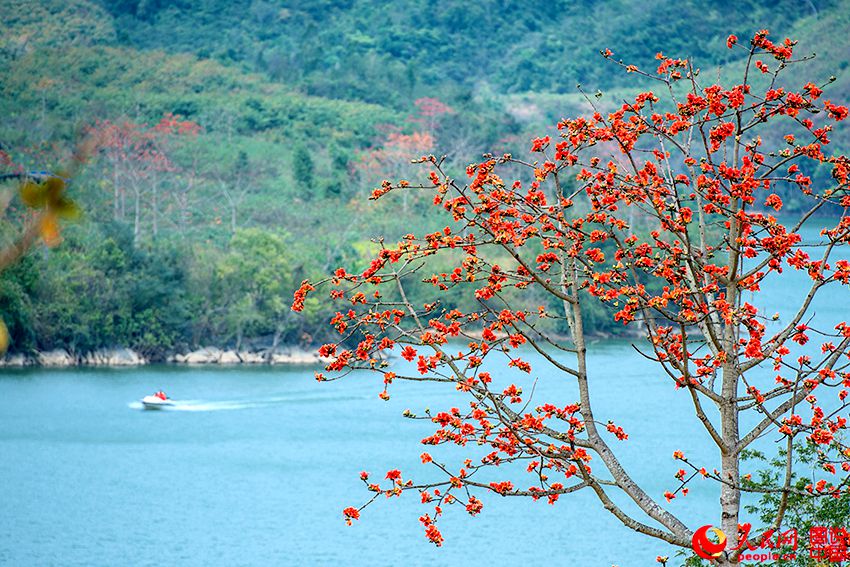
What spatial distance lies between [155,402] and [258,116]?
29.8m

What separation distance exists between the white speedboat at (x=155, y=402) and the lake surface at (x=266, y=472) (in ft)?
1.46

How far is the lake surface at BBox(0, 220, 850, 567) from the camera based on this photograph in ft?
72.1

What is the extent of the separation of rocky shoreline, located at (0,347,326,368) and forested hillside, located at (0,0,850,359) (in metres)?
0.37

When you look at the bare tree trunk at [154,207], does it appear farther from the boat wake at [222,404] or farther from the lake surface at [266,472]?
the boat wake at [222,404]

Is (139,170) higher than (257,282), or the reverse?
(139,170)

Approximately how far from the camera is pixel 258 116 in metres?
60.2

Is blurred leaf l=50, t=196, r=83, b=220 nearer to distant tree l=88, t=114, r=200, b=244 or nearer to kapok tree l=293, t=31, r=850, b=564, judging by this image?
kapok tree l=293, t=31, r=850, b=564

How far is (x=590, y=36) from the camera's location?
82.3 meters

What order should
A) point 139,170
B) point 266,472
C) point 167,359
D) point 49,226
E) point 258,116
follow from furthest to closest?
point 258,116
point 139,170
point 167,359
point 266,472
point 49,226

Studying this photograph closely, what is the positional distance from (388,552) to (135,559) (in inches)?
167
